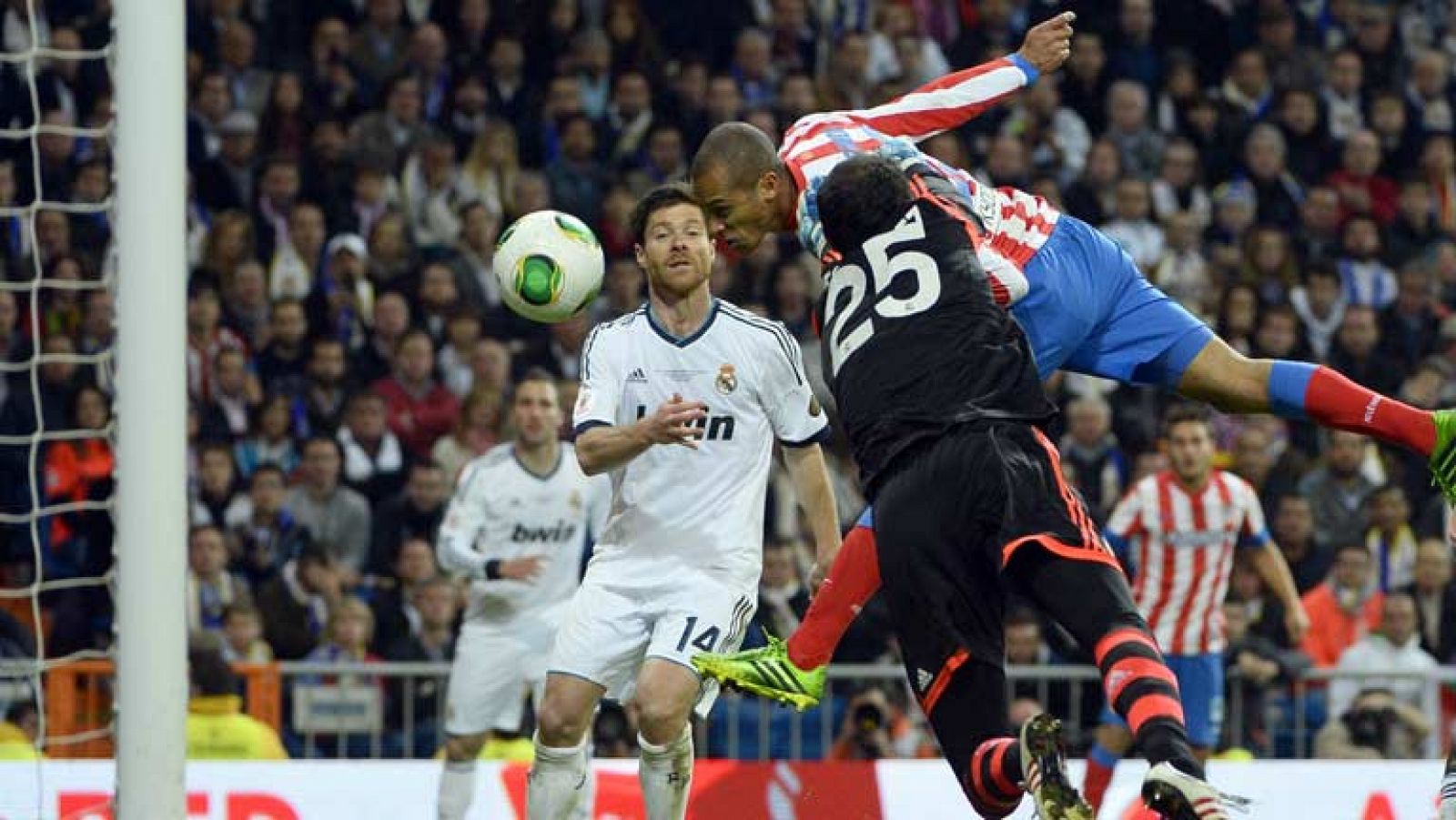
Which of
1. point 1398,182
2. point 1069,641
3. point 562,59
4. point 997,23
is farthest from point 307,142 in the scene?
point 1398,182

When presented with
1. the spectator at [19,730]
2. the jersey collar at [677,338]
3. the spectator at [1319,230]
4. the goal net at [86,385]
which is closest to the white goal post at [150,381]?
the goal net at [86,385]

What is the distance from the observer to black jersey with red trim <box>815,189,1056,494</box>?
20.4 feet

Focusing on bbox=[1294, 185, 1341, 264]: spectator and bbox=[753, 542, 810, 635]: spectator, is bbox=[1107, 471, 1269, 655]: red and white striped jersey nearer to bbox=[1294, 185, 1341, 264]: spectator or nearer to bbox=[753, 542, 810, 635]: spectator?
bbox=[753, 542, 810, 635]: spectator

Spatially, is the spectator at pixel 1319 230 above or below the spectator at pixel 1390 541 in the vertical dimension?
above

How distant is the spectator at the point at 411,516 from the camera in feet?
41.1

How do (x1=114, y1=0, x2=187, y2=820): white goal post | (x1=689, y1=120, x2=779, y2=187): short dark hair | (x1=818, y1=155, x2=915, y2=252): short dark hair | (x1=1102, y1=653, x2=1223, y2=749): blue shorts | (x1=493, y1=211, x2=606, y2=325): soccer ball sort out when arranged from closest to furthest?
1. (x1=818, y1=155, x2=915, y2=252): short dark hair
2. (x1=114, y1=0, x2=187, y2=820): white goal post
3. (x1=689, y1=120, x2=779, y2=187): short dark hair
4. (x1=493, y1=211, x2=606, y2=325): soccer ball
5. (x1=1102, y1=653, x2=1223, y2=749): blue shorts

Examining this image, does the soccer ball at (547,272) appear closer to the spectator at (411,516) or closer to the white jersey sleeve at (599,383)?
the white jersey sleeve at (599,383)

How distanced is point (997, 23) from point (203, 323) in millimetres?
5457

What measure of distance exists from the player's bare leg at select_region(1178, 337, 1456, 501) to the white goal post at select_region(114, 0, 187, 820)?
2955mm

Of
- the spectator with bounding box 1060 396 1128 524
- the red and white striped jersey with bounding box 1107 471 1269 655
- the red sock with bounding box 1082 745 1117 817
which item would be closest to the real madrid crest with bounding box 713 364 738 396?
the red sock with bounding box 1082 745 1117 817

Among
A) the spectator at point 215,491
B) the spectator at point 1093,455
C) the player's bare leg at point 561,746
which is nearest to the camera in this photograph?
the player's bare leg at point 561,746

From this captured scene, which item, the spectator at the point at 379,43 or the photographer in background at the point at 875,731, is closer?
the photographer in background at the point at 875,731

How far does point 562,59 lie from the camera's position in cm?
1509

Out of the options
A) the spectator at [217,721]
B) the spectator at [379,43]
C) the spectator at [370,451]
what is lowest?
the spectator at [217,721]
